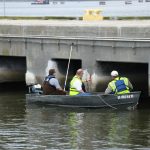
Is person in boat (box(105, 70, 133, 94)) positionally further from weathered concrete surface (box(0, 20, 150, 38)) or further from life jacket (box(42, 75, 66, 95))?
weathered concrete surface (box(0, 20, 150, 38))

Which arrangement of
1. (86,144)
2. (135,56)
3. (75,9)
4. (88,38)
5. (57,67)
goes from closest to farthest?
(86,144)
(135,56)
(88,38)
(57,67)
(75,9)

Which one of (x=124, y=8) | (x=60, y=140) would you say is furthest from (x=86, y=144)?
(x=124, y=8)

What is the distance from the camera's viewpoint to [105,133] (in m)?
22.4

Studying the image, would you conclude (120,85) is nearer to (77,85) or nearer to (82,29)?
(77,85)

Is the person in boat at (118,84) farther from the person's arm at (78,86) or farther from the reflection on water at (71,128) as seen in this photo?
the person's arm at (78,86)

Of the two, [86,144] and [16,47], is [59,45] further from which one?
[86,144]

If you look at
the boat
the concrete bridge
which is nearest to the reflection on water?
the boat

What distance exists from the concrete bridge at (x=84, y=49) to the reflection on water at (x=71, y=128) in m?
3.07

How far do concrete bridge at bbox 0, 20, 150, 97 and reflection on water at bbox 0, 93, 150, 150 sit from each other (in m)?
3.07

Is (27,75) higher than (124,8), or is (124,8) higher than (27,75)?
(124,8)

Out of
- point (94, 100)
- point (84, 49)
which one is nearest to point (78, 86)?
point (94, 100)

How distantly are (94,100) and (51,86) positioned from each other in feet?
7.51

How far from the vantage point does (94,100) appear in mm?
26891

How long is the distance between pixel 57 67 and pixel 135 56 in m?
5.19
